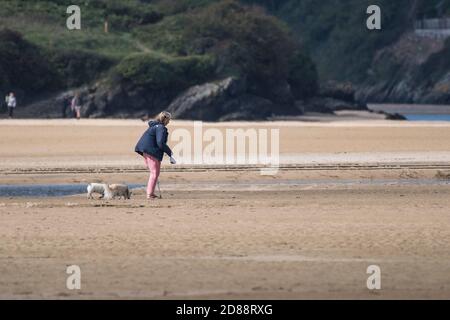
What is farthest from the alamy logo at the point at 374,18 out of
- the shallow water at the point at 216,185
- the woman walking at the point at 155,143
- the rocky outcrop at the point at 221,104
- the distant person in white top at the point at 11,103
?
the woman walking at the point at 155,143

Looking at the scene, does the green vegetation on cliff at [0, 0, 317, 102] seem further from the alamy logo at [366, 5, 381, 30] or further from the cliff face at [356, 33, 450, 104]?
the alamy logo at [366, 5, 381, 30]

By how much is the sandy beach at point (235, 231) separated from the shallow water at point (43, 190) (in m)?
0.63

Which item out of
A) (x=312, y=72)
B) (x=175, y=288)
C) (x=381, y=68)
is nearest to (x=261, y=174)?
(x=175, y=288)

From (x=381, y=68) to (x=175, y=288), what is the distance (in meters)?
84.3

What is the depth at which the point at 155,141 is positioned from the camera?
68.7 feet

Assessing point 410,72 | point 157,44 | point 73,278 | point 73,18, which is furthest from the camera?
point 410,72

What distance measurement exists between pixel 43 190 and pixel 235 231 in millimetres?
7938

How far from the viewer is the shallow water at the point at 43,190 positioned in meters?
22.8

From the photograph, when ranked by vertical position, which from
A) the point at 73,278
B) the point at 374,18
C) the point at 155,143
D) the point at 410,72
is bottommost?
the point at 73,278

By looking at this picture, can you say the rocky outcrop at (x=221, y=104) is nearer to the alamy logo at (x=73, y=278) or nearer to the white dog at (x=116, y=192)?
the white dog at (x=116, y=192)

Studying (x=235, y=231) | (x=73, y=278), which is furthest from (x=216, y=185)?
(x=73, y=278)

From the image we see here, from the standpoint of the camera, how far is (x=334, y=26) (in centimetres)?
10069

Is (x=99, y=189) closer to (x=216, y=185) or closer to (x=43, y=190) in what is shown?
(x=43, y=190)

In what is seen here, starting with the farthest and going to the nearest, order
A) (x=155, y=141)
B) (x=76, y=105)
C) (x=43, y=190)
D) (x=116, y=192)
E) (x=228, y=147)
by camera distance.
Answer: (x=76, y=105), (x=228, y=147), (x=43, y=190), (x=116, y=192), (x=155, y=141)
